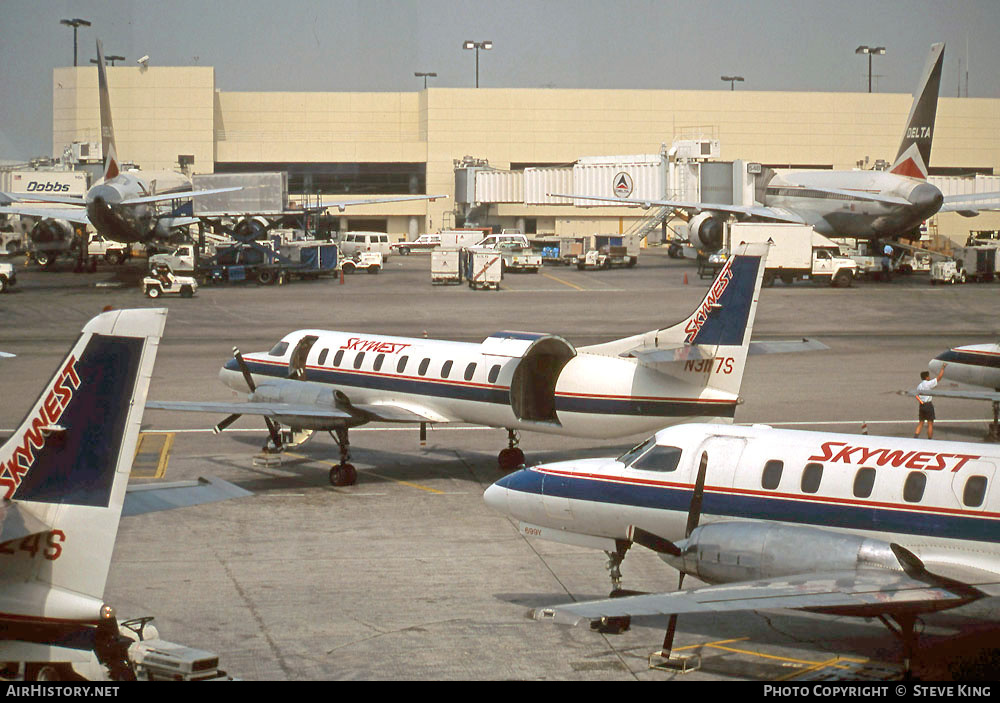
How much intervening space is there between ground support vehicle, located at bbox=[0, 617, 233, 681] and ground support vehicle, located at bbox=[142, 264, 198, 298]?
5459 cm

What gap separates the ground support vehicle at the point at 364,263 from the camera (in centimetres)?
8788

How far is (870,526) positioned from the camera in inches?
594

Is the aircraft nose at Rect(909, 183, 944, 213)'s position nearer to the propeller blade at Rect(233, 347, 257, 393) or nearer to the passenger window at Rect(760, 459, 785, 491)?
the propeller blade at Rect(233, 347, 257, 393)

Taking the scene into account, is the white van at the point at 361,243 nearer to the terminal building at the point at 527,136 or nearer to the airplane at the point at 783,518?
the terminal building at the point at 527,136

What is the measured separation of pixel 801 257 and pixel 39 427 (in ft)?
217

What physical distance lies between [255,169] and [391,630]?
123105 millimetres

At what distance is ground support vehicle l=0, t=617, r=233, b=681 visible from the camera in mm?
10727

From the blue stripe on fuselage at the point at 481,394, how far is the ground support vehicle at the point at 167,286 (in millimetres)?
37791

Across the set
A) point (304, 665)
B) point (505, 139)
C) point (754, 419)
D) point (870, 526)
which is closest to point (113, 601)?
point (304, 665)

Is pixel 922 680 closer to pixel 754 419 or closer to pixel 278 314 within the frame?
pixel 754 419

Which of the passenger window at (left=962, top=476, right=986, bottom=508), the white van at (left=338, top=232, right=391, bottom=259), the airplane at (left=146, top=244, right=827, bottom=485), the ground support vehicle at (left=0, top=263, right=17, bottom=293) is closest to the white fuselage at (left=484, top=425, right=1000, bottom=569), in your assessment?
the passenger window at (left=962, top=476, right=986, bottom=508)

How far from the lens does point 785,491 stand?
15.7 meters

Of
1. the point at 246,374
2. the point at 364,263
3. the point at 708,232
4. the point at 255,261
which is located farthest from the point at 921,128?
the point at 246,374

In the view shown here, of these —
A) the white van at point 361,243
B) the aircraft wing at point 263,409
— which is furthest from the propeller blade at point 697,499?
the white van at point 361,243
